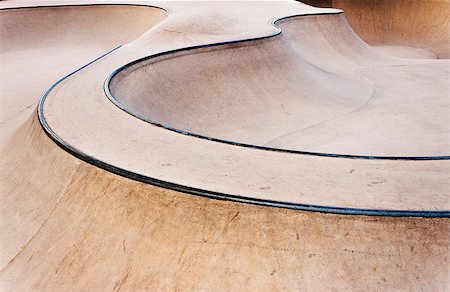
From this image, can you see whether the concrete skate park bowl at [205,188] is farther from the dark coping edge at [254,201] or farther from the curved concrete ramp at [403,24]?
the curved concrete ramp at [403,24]

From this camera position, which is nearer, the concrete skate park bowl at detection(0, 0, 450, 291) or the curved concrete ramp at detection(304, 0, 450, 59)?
the concrete skate park bowl at detection(0, 0, 450, 291)

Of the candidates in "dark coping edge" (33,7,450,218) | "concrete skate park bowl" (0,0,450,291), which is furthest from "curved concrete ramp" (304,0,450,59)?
"dark coping edge" (33,7,450,218)

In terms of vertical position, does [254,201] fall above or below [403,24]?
above

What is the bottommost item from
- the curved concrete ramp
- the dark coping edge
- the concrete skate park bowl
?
the curved concrete ramp

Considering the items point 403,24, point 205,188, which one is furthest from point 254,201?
point 403,24

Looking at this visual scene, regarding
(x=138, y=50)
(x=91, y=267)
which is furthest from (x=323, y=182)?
(x=138, y=50)

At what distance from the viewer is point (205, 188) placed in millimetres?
3479

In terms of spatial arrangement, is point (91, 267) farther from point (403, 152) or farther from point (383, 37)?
point (383, 37)

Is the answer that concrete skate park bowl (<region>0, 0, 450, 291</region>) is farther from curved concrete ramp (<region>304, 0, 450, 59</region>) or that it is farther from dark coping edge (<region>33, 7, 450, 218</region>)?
curved concrete ramp (<region>304, 0, 450, 59</region>)

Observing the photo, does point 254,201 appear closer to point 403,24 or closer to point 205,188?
point 205,188

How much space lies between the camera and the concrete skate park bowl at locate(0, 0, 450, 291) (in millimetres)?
3008

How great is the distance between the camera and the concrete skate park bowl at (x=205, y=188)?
118 inches

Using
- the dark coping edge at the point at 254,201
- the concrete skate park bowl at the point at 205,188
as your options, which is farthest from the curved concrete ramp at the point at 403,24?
the dark coping edge at the point at 254,201

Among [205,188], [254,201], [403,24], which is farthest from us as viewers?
[403,24]
